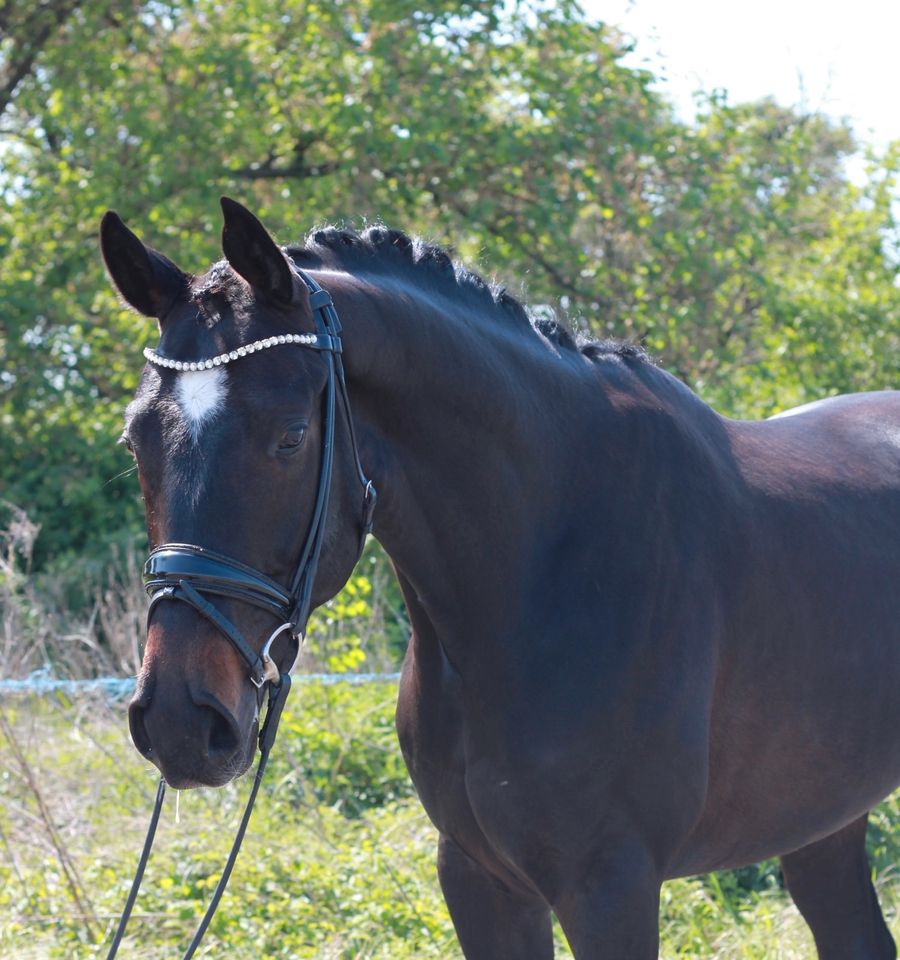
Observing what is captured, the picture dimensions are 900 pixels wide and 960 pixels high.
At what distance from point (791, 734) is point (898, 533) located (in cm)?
71

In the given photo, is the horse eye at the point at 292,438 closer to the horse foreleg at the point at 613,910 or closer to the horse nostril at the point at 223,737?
the horse nostril at the point at 223,737

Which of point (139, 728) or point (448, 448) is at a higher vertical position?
point (448, 448)

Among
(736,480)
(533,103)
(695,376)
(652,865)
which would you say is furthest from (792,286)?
(652,865)

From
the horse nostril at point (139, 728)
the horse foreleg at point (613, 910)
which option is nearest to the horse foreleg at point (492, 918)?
the horse foreleg at point (613, 910)

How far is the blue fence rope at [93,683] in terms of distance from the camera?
5230 mm

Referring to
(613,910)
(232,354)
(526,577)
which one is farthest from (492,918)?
(232,354)

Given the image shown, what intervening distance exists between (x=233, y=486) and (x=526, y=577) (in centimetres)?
73

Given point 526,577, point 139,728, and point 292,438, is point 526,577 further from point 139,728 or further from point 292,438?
point 139,728

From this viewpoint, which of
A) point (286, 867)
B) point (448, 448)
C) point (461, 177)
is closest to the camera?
point (448, 448)

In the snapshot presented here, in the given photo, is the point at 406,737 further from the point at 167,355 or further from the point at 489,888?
the point at 167,355

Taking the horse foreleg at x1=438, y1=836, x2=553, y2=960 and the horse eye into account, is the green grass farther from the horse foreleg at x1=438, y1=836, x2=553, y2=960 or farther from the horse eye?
the horse eye

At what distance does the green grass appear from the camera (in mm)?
4383

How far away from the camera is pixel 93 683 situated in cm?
543

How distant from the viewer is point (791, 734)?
2768 mm
